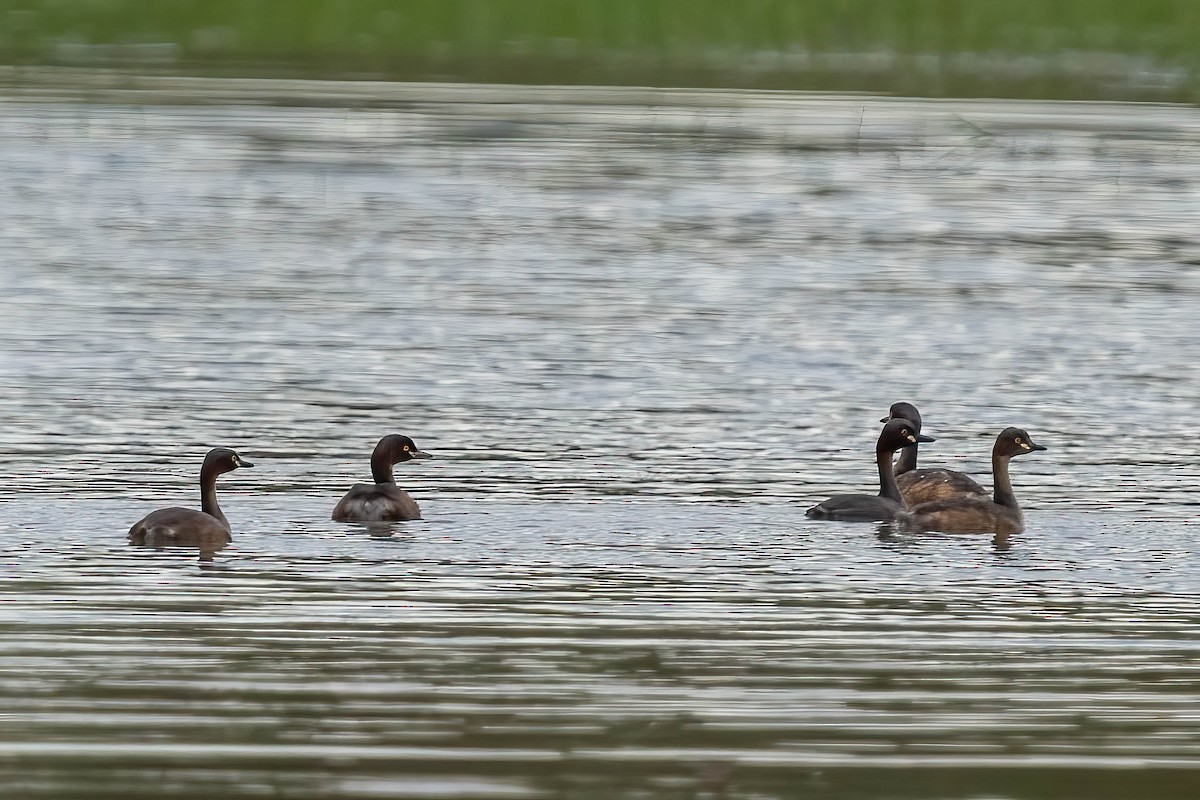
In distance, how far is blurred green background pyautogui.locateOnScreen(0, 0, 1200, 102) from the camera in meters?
39.5

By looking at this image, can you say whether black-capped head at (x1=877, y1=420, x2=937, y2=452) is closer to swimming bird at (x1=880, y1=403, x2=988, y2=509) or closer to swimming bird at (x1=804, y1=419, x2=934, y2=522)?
swimming bird at (x1=804, y1=419, x2=934, y2=522)

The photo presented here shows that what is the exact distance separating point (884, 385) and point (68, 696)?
29.6ft

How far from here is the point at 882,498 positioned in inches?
508

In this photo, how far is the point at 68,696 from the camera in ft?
28.3

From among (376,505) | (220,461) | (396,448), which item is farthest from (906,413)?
(220,461)

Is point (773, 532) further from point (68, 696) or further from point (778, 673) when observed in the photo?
point (68, 696)

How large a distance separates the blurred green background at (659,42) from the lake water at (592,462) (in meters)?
8.71

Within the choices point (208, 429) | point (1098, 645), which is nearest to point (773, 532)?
point (1098, 645)

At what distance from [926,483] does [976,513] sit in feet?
3.95

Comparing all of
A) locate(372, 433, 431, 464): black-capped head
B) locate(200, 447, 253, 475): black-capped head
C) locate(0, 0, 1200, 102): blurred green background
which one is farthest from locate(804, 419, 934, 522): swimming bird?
locate(0, 0, 1200, 102): blurred green background

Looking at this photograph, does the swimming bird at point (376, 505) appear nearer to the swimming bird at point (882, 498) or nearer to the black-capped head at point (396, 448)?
the black-capped head at point (396, 448)

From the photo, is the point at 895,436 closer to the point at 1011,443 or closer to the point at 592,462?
the point at 1011,443

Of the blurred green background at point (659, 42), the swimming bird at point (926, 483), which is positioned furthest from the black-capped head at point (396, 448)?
the blurred green background at point (659, 42)

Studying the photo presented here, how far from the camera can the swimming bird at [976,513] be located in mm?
12633
